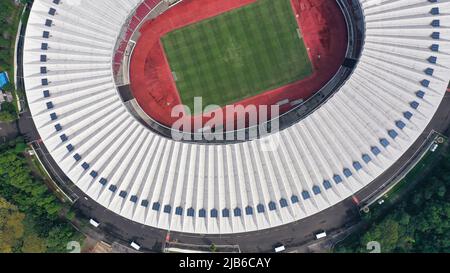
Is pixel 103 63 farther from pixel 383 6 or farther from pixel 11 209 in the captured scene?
pixel 383 6

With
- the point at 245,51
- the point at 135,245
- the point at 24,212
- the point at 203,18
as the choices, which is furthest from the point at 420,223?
the point at 24,212

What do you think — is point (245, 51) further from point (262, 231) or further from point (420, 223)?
point (420, 223)

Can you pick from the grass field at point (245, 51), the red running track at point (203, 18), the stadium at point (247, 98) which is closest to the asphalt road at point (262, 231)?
the stadium at point (247, 98)

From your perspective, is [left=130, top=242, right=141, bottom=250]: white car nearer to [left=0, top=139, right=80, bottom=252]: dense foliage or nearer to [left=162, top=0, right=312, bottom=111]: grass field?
[left=0, top=139, right=80, bottom=252]: dense foliage

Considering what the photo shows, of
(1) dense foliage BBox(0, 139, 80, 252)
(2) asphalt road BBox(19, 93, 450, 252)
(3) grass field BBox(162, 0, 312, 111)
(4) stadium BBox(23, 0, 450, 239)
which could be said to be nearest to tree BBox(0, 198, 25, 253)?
(1) dense foliage BBox(0, 139, 80, 252)

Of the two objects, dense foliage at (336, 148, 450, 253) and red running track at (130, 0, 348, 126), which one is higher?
red running track at (130, 0, 348, 126)

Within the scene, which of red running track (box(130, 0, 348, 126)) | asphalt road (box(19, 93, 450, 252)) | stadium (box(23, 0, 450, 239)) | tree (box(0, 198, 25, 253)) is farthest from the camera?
asphalt road (box(19, 93, 450, 252))

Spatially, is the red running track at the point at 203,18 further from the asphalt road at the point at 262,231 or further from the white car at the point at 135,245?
the white car at the point at 135,245
